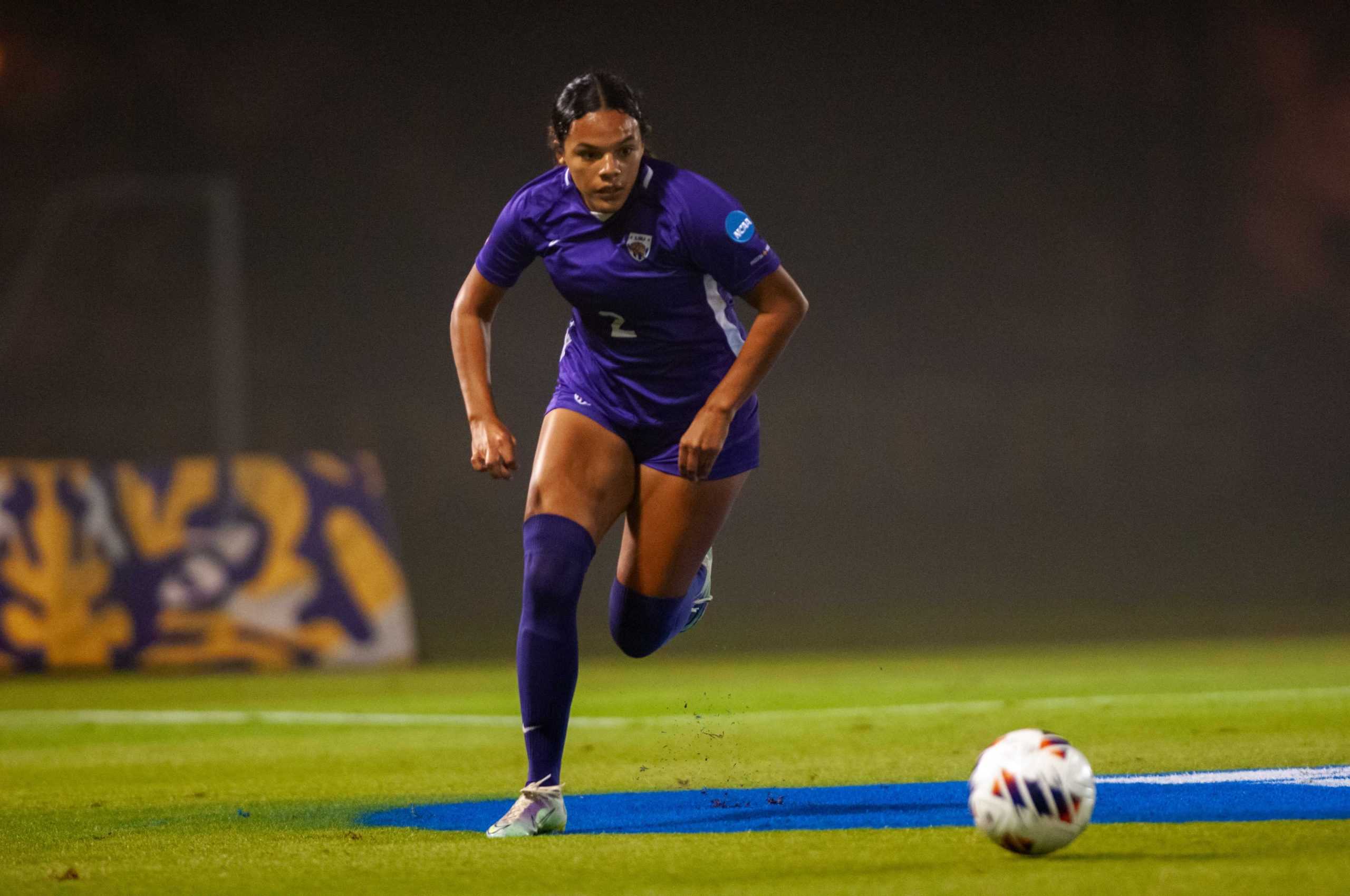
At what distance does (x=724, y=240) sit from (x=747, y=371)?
43 cm

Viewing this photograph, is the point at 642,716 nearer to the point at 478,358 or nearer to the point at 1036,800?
the point at 478,358

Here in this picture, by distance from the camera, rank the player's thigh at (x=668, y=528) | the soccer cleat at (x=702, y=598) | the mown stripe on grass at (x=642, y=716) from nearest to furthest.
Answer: the player's thigh at (x=668, y=528) → the soccer cleat at (x=702, y=598) → the mown stripe on grass at (x=642, y=716)

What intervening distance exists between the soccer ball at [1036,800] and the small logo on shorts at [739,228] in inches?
73.5

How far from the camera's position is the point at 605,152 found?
5.41m

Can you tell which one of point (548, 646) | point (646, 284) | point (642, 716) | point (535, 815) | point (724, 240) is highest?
point (724, 240)

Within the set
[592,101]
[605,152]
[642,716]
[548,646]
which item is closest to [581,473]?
[548,646]

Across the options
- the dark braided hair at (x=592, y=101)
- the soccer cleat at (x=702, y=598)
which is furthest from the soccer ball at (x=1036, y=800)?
the dark braided hair at (x=592, y=101)

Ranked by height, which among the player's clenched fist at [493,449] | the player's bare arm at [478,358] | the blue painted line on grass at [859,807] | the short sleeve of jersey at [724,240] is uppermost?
the short sleeve of jersey at [724,240]

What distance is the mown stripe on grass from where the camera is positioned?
30.9ft

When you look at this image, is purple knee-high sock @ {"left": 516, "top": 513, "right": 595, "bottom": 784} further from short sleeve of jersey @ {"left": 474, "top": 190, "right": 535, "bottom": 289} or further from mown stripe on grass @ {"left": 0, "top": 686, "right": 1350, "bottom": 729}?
mown stripe on grass @ {"left": 0, "top": 686, "right": 1350, "bottom": 729}

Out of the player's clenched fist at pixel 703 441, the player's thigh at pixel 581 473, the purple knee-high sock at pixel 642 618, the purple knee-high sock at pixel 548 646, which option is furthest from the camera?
the purple knee-high sock at pixel 642 618

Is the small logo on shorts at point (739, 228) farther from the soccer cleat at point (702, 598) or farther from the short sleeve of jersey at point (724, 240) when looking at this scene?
the soccer cleat at point (702, 598)

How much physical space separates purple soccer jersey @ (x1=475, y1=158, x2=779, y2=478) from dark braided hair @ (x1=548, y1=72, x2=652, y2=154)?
18 centimetres

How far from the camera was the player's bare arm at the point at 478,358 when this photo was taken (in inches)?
218
